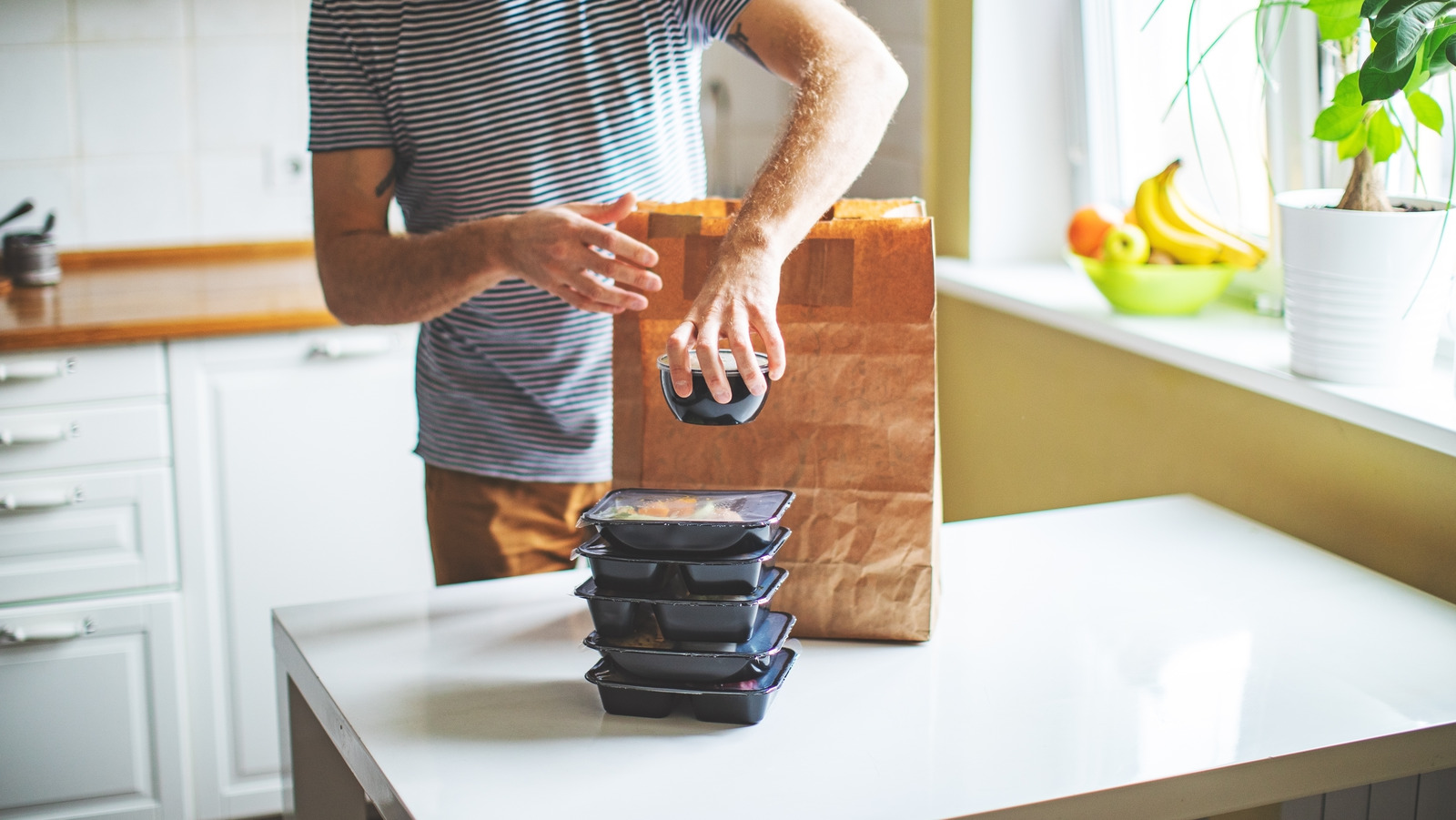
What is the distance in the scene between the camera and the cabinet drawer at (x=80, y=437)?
206 centimetres

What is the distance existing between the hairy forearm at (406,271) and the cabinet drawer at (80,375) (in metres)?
0.82

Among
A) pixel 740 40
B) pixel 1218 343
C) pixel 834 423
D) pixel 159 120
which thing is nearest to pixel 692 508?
pixel 834 423

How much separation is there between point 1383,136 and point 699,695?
82cm

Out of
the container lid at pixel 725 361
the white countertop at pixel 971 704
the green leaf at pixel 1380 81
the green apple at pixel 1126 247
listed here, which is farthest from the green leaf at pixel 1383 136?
the container lid at pixel 725 361

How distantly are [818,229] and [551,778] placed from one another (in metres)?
0.46

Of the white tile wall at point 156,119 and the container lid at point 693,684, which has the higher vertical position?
the white tile wall at point 156,119

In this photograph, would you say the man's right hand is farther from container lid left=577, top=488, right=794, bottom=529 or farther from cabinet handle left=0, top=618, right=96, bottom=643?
cabinet handle left=0, top=618, right=96, bottom=643

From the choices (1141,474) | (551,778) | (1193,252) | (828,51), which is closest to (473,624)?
(551,778)

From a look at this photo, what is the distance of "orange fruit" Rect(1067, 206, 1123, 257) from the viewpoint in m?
1.82

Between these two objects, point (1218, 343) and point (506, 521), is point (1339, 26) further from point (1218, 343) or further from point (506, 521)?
point (506, 521)

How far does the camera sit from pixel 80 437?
210 centimetres

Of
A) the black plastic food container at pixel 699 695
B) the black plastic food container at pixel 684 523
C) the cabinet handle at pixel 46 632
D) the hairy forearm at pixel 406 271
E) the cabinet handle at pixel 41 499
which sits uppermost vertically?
the hairy forearm at pixel 406 271

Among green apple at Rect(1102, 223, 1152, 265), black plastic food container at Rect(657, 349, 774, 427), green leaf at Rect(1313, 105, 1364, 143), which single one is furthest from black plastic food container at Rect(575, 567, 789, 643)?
green apple at Rect(1102, 223, 1152, 265)

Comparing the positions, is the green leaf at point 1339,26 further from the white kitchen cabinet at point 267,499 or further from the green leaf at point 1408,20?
the white kitchen cabinet at point 267,499
